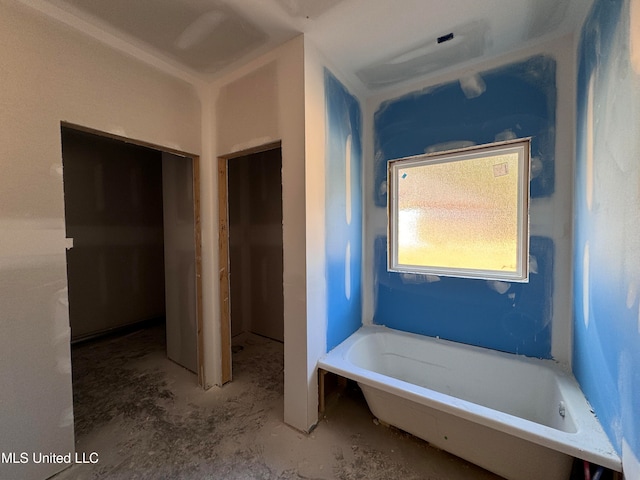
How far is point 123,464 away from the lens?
4.71 ft

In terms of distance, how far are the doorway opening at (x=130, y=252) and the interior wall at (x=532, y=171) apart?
173 cm

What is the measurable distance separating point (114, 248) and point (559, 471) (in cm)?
446

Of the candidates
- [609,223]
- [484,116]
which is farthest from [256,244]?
[609,223]

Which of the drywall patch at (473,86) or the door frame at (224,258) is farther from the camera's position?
the door frame at (224,258)

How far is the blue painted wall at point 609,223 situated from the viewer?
2.92ft

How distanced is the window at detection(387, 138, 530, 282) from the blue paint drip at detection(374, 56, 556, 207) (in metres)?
0.08

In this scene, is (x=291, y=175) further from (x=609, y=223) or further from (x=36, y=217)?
(x=609, y=223)

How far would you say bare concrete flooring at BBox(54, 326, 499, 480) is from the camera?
1.40 m

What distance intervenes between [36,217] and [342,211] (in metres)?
1.77

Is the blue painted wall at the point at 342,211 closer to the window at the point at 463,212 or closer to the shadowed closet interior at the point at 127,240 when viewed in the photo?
the window at the point at 463,212

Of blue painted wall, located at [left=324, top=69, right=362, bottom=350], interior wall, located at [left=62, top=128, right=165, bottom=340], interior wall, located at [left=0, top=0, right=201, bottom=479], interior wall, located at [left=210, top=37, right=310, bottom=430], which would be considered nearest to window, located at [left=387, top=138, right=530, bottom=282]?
blue painted wall, located at [left=324, top=69, right=362, bottom=350]

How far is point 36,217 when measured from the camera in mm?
1293

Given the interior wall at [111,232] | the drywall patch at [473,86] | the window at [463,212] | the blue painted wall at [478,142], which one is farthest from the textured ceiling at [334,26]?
the interior wall at [111,232]

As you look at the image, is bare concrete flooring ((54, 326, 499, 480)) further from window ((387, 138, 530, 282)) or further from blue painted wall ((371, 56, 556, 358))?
window ((387, 138, 530, 282))
